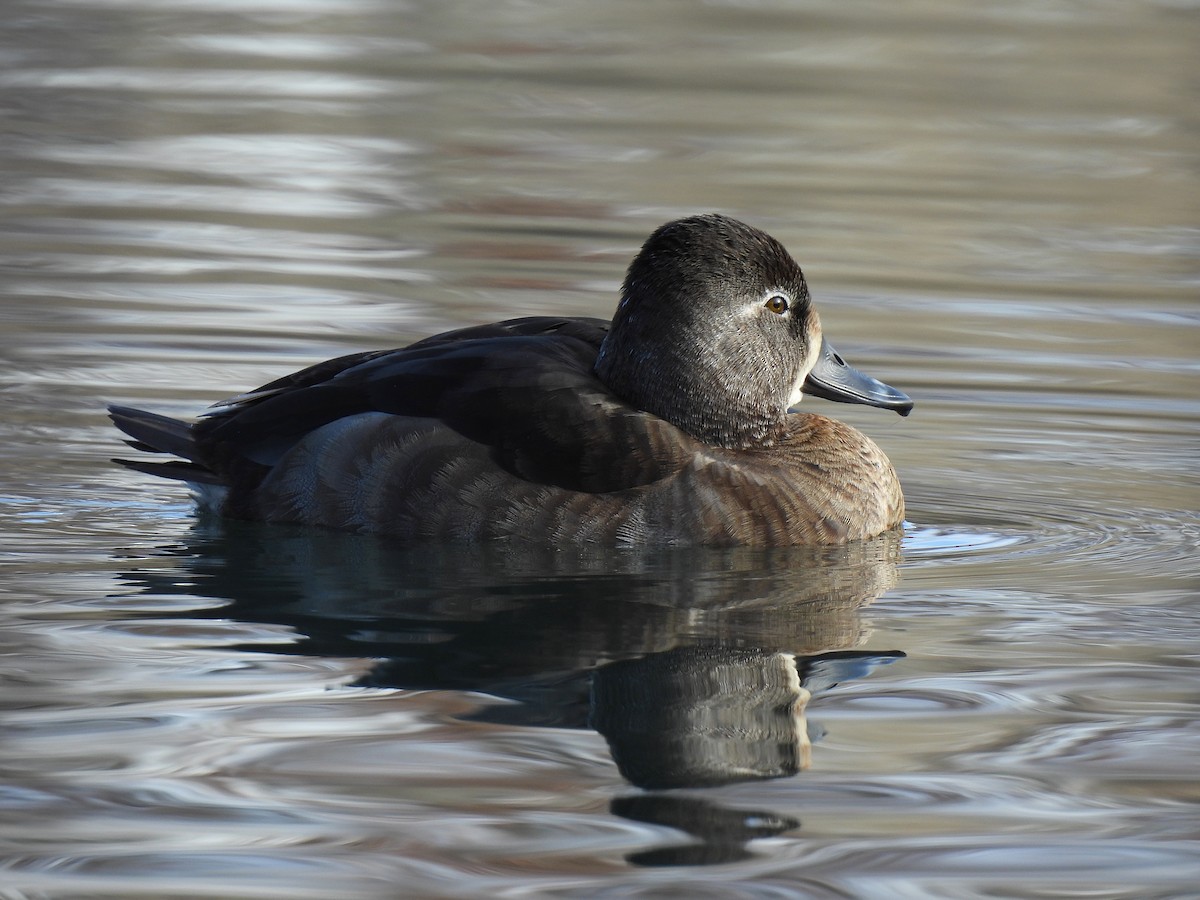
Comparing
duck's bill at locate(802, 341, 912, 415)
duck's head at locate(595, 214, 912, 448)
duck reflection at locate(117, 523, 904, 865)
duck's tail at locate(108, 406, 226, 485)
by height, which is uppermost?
duck's head at locate(595, 214, 912, 448)

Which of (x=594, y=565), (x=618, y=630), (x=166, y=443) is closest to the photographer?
(x=618, y=630)

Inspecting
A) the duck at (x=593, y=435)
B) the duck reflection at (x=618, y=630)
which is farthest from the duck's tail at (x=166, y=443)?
the duck reflection at (x=618, y=630)

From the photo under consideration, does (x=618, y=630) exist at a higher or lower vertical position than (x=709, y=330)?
lower

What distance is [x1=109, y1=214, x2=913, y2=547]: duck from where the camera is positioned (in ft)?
19.7

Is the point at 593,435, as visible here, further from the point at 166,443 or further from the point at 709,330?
the point at 166,443

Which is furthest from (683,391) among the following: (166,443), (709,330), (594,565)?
(166,443)

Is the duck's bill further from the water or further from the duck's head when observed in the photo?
the water

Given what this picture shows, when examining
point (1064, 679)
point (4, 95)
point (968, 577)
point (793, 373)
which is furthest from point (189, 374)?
point (4, 95)

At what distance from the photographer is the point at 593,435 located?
19.5 feet

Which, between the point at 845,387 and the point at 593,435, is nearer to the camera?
the point at 593,435

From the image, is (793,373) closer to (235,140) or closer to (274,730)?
(274,730)

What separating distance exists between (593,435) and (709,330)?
0.55 m

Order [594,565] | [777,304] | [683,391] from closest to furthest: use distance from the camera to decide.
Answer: [594,565]
[683,391]
[777,304]

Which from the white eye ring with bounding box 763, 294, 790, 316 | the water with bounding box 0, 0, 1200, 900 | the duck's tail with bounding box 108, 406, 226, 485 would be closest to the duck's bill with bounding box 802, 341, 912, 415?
the white eye ring with bounding box 763, 294, 790, 316
